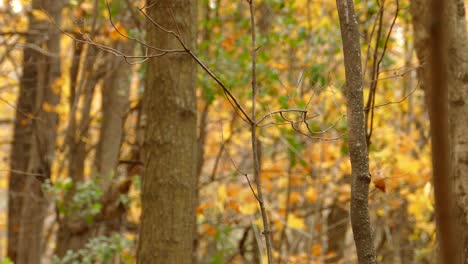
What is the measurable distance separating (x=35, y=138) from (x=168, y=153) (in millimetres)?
3970

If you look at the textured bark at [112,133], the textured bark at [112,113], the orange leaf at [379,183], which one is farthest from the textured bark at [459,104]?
the textured bark at [112,113]

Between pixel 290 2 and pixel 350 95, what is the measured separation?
448 cm

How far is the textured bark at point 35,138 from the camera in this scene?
7289mm

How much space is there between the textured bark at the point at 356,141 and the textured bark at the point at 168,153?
4.81ft

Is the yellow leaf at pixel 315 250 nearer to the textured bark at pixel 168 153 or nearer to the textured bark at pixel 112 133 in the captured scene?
the textured bark at pixel 112 133

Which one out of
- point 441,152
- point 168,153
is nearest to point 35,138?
point 168,153

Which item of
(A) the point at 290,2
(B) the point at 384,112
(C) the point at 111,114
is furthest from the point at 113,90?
(B) the point at 384,112

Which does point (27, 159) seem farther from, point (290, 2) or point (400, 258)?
point (400, 258)

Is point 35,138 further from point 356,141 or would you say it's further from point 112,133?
point 356,141

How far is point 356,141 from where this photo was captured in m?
2.52

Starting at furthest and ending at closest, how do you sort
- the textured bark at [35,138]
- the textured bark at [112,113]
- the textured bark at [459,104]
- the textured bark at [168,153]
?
the textured bark at [112,113] < the textured bark at [35,138] < the textured bark at [168,153] < the textured bark at [459,104]

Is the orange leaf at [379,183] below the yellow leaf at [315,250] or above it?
above

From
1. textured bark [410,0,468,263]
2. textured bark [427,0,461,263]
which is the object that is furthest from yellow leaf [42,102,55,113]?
textured bark [427,0,461,263]

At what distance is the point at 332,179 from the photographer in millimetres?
10305
